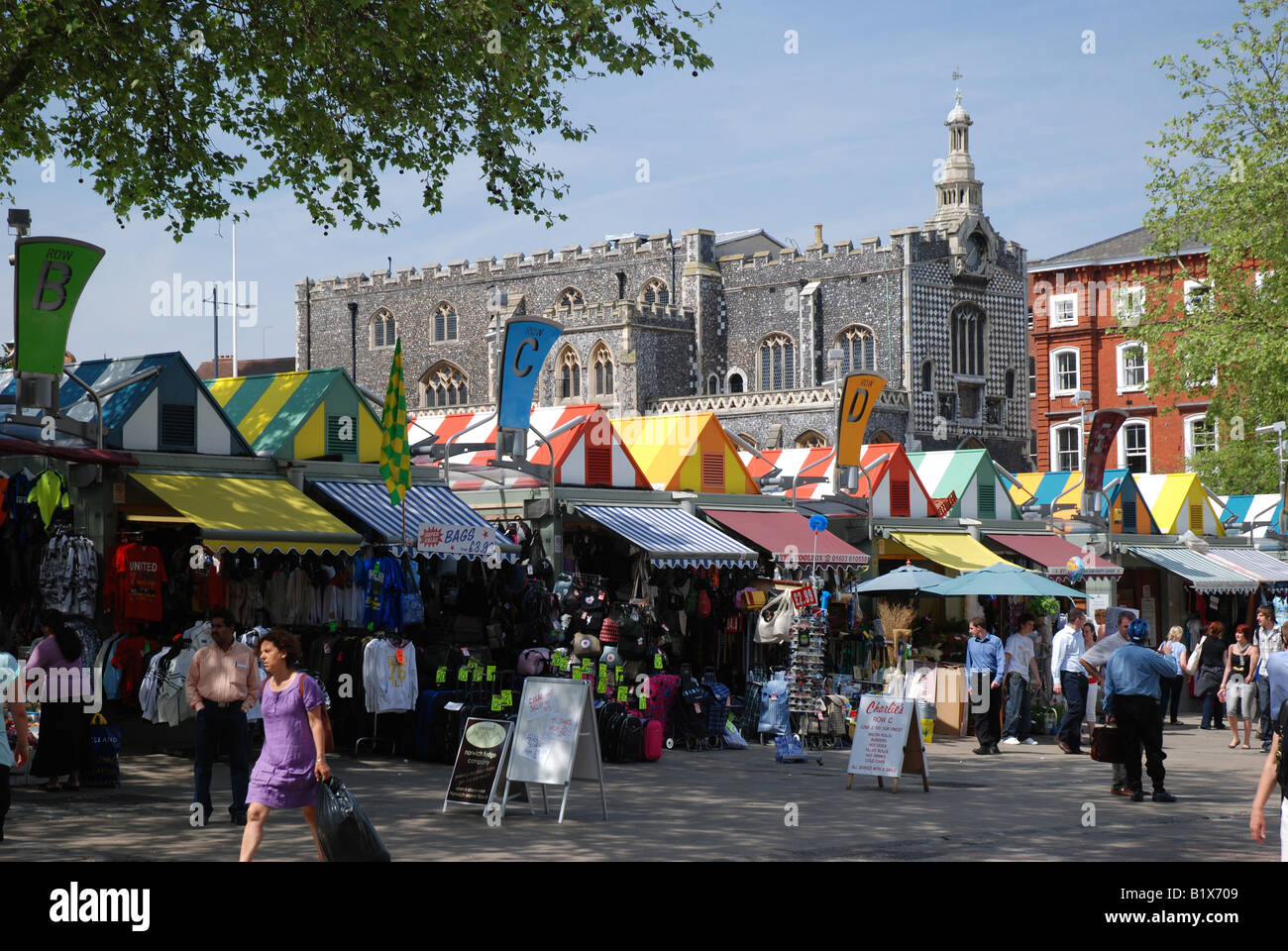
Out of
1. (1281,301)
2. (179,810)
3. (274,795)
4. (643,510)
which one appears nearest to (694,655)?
(643,510)

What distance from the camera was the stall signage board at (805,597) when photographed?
16281 millimetres

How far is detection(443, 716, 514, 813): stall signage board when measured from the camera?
11.2 m

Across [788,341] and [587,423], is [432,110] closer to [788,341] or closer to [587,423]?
[587,423]

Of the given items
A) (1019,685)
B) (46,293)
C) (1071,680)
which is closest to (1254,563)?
(1019,685)

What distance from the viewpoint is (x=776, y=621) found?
56.9ft

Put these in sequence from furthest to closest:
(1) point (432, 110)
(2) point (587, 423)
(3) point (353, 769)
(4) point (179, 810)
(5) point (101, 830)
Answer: (2) point (587, 423), (1) point (432, 110), (3) point (353, 769), (4) point (179, 810), (5) point (101, 830)

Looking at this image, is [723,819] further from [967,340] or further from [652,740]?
[967,340]

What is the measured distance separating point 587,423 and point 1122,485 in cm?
Result: 1188

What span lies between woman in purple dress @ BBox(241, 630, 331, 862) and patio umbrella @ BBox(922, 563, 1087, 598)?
10.7 meters

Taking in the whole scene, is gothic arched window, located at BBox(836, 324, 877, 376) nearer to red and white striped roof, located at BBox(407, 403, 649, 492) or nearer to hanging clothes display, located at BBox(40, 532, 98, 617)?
red and white striped roof, located at BBox(407, 403, 649, 492)

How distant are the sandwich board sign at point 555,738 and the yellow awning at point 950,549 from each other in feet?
35.5

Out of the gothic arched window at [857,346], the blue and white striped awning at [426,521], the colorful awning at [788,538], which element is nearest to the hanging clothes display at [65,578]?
A: the blue and white striped awning at [426,521]

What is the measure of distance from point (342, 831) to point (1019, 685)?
1148 centimetres

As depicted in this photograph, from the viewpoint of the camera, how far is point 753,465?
23391 mm
